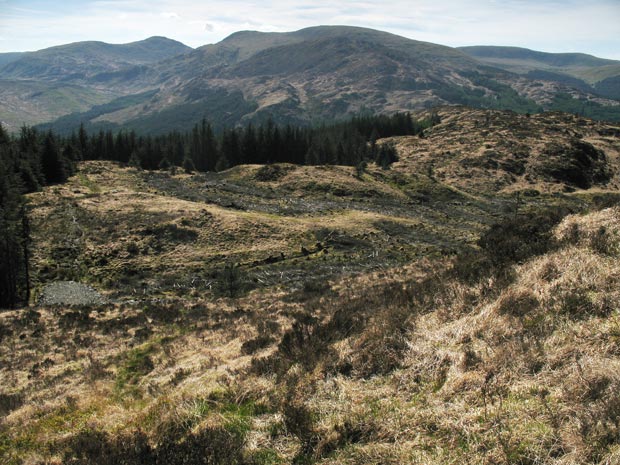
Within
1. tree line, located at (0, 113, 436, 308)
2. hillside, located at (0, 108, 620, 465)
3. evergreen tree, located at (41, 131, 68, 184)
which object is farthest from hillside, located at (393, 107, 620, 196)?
evergreen tree, located at (41, 131, 68, 184)

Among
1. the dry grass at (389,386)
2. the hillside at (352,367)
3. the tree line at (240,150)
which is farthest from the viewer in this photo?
the tree line at (240,150)

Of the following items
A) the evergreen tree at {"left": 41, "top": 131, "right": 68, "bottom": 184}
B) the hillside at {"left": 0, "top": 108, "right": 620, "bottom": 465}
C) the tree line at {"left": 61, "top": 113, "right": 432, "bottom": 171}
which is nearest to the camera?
the hillside at {"left": 0, "top": 108, "right": 620, "bottom": 465}

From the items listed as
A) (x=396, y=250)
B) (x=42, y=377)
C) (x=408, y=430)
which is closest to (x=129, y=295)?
(x=42, y=377)

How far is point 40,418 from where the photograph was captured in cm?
1203

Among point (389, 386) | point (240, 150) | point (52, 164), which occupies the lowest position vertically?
point (389, 386)

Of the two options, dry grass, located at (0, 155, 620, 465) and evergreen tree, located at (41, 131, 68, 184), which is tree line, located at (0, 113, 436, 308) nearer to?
evergreen tree, located at (41, 131, 68, 184)

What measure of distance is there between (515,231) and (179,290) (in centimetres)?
3153

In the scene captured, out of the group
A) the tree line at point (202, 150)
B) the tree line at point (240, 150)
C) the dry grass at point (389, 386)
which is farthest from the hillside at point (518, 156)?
the dry grass at point (389, 386)

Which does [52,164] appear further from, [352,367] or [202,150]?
[352,367]

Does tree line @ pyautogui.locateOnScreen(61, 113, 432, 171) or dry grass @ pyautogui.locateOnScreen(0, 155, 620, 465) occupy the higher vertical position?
tree line @ pyautogui.locateOnScreen(61, 113, 432, 171)

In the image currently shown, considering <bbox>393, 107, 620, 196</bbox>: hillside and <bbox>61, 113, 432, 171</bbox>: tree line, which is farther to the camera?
<bbox>61, 113, 432, 171</bbox>: tree line

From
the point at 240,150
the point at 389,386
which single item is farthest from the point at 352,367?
the point at 240,150

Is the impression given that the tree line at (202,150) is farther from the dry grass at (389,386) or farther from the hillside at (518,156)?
the dry grass at (389,386)

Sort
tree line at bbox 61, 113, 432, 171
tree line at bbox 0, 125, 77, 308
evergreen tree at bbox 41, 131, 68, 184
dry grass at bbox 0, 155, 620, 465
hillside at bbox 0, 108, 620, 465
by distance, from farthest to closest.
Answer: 1. tree line at bbox 61, 113, 432, 171
2. evergreen tree at bbox 41, 131, 68, 184
3. tree line at bbox 0, 125, 77, 308
4. hillside at bbox 0, 108, 620, 465
5. dry grass at bbox 0, 155, 620, 465
